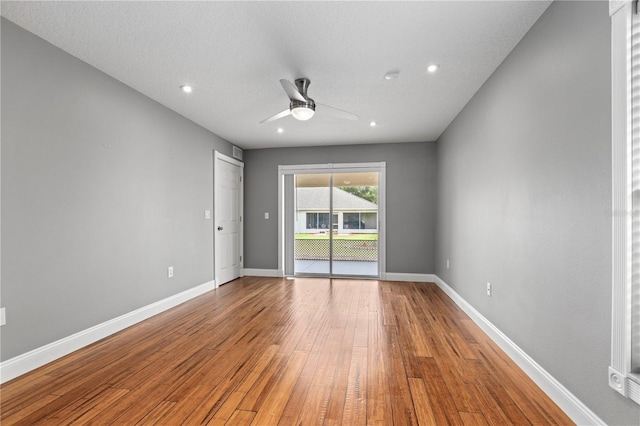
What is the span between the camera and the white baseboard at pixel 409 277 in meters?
5.21

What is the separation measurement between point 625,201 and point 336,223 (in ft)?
14.8

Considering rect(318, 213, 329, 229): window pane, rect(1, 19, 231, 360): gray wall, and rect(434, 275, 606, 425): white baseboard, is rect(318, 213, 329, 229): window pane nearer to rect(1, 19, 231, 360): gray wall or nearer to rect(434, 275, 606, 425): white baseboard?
rect(1, 19, 231, 360): gray wall

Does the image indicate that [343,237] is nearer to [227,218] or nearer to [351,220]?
[351,220]

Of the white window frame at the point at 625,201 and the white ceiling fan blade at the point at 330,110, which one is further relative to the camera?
the white ceiling fan blade at the point at 330,110

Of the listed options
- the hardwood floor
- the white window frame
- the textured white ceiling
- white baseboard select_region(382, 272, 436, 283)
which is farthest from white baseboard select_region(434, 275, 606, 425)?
the textured white ceiling

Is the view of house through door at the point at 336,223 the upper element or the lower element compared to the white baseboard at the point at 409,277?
upper

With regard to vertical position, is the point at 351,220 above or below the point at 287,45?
below

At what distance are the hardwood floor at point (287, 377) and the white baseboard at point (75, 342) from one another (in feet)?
0.24

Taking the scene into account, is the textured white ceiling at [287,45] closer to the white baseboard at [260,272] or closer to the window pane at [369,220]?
the window pane at [369,220]

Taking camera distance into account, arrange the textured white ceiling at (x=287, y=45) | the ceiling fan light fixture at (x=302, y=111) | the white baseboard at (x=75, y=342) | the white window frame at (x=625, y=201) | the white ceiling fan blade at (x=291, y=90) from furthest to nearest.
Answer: the ceiling fan light fixture at (x=302, y=111), the white ceiling fan blade at (x=291, y=90), the white baseboard at (x=75, y=342), the textured white ceiling at (x=287, y=45), the white window frame at (x=625, y=201)

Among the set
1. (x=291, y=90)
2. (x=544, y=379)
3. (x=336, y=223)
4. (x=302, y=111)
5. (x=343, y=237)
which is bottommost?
(x=544, y=379)

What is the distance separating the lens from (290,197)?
5801 millimetres

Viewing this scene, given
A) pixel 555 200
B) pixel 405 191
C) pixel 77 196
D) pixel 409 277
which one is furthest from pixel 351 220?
pixel 77 196

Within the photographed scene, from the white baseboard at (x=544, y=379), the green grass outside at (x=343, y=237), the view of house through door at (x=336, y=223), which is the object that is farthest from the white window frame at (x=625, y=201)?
the green grass outside at (x=343, y=237)
